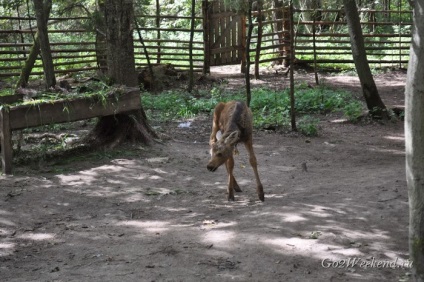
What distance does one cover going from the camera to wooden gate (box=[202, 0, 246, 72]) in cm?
2169

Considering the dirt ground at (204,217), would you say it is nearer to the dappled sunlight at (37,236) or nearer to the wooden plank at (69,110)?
the dappled sunlight at (37,236)

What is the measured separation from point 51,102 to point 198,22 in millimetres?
20300

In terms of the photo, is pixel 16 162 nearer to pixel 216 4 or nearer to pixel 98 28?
pixel 98 28

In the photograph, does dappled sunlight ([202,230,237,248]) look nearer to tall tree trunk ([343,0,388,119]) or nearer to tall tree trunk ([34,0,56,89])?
tall tree trunk ([343,0,388,119])

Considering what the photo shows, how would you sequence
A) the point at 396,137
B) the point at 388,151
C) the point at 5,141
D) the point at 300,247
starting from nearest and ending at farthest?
the point at 300,247
the point at 5,141
the point at 388,151
the point at 396,137

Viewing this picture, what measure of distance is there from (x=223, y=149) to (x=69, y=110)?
3.51 metres

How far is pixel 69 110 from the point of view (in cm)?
995

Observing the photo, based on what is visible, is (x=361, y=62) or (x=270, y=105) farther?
(x=270, y=105)

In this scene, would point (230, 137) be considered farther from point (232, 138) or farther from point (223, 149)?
point (223, 149)

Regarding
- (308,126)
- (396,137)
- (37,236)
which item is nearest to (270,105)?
(308,126)

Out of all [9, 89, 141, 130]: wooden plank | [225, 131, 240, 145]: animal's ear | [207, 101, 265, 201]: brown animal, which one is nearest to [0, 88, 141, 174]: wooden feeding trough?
[9, 89, 141, 130]: wooden plank

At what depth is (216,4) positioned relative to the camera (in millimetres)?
22062

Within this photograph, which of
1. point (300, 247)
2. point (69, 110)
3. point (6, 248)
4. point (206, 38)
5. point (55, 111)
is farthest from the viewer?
point (206, 38)

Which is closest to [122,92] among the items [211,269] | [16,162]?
[16,162]
